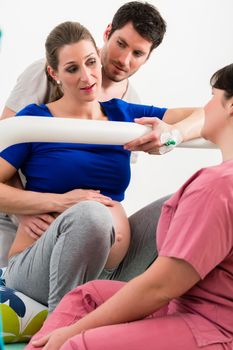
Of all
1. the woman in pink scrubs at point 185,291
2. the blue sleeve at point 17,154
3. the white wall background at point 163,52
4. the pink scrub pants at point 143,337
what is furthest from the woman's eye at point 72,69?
the white wall background at point 163,52

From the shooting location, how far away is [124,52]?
2277mm

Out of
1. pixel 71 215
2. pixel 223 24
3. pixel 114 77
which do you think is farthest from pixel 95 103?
pixel 223 24

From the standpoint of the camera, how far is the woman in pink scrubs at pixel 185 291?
1229 millimetres

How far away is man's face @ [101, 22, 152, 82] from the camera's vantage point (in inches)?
89.6

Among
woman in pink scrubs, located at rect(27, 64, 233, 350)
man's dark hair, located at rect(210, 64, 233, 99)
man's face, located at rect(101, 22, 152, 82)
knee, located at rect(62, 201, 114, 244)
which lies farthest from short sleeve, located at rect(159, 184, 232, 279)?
man's face, located at rect(101, 22, 152, 82)

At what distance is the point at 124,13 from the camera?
2312 millimetres

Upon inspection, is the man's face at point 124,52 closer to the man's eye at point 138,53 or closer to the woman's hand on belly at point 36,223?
the man's eye at point 138,53

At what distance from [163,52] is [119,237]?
6.54 feet

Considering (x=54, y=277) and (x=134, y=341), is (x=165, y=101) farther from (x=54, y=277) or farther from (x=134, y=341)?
(x=134, y=341)

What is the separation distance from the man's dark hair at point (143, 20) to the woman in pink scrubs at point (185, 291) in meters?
1.04

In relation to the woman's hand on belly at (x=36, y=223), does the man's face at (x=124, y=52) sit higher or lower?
higher

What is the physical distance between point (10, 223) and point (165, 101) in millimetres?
1615

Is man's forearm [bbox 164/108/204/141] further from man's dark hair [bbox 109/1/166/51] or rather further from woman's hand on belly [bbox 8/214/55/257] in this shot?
woman's hand on belly [bbox 8/214/55/257]

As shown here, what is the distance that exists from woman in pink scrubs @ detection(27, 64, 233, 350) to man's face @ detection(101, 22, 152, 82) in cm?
103
